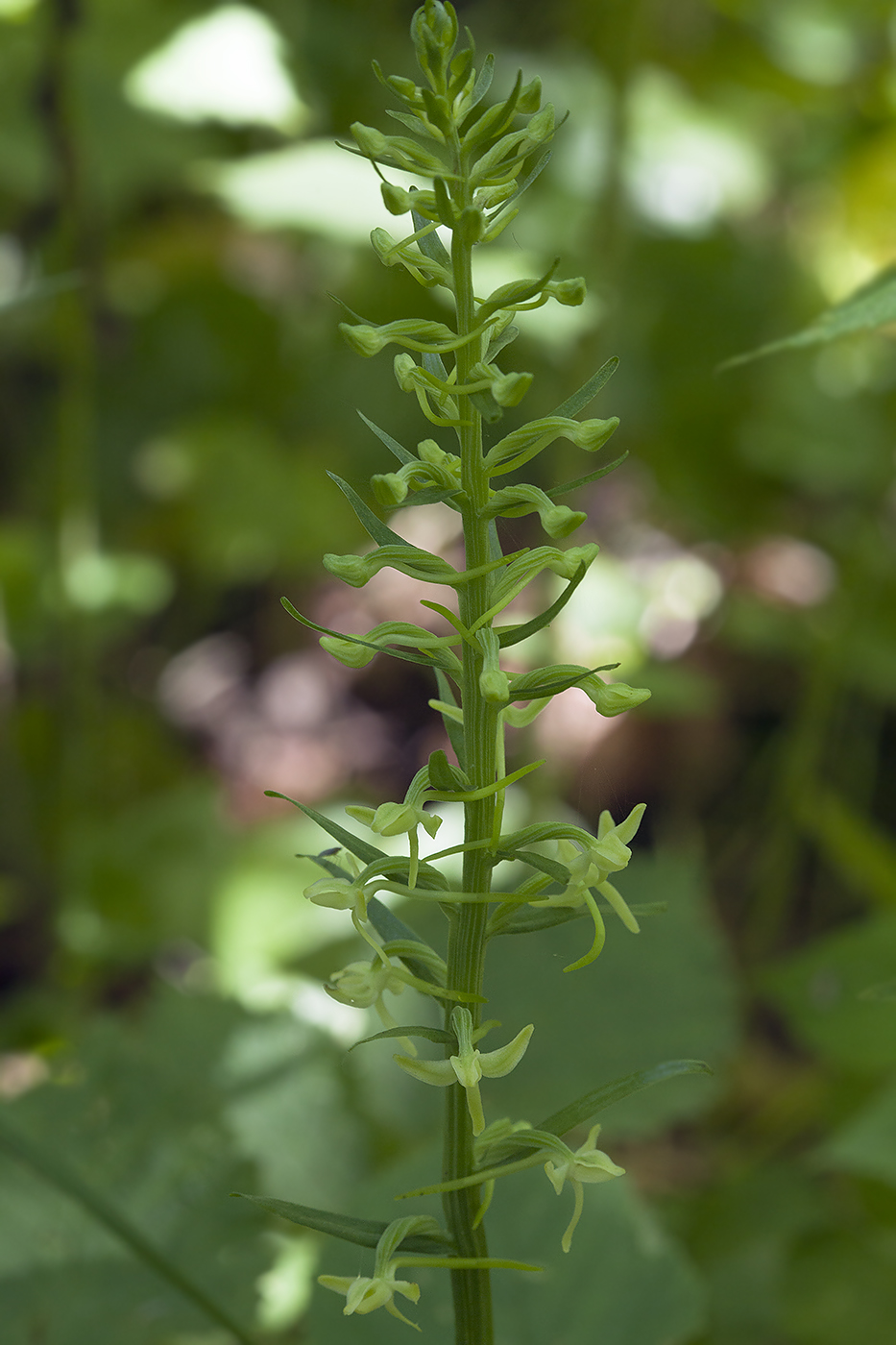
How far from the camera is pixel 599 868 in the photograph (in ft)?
1.24

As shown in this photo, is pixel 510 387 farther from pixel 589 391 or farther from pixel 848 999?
pixel 848 999

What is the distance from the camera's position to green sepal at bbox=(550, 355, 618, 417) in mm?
365

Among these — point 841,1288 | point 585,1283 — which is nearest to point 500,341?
point 585,1283

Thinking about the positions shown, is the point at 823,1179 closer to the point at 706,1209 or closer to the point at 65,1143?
the point at 706,1209

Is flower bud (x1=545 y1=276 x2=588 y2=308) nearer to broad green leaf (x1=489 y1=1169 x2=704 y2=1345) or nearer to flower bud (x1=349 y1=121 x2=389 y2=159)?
flower bud (x1=349 y1=121 x2=389 y2=159)

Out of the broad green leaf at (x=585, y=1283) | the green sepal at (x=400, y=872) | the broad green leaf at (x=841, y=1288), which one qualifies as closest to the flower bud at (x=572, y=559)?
the green sepal at (x=400, y=872)

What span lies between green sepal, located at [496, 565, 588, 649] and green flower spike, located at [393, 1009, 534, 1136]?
12cm

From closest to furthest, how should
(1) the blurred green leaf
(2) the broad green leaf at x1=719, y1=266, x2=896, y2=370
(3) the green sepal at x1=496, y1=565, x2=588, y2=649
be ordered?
(3) the green sepal at x1=496, y1=565, x2=588, y2=649 → (2) the broad green leaf at x1=719, y1=266, x2=896, y2=370 → (1) the blurred green leaf

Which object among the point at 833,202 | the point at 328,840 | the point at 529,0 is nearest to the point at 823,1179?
the point at 328,840

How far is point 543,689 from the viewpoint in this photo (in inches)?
15.0

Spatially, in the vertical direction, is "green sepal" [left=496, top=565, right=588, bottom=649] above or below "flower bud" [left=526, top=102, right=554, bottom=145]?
below

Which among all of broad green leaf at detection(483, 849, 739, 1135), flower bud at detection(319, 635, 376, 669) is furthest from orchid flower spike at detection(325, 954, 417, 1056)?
broad green leaf at detection(483, 849, 739, 1135)

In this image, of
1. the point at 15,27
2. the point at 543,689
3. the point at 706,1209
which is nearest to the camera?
the point at 543,689

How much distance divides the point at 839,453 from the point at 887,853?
653 millimetres
